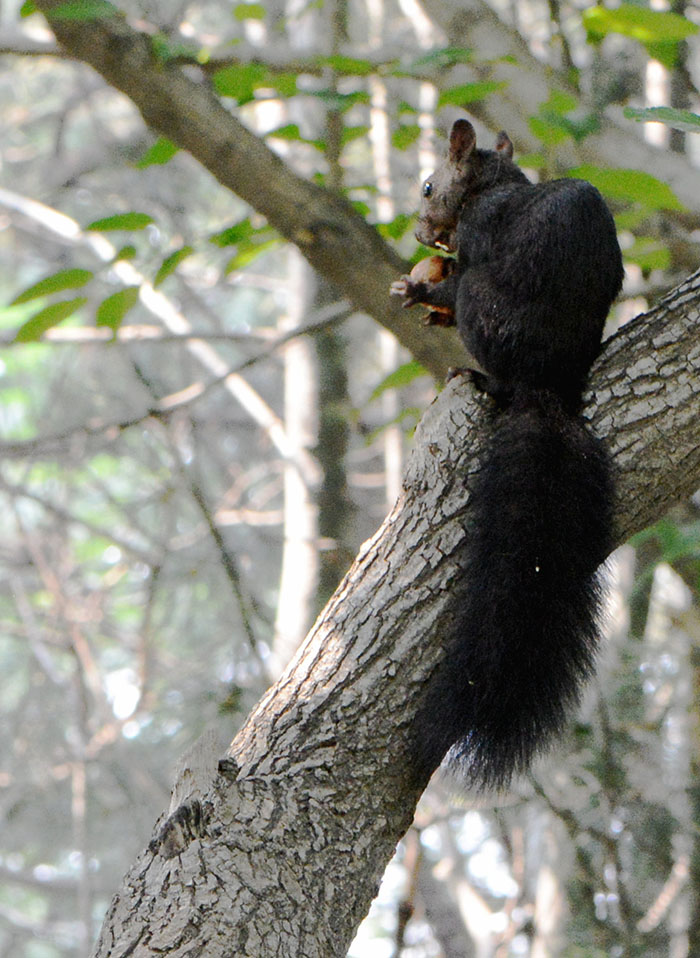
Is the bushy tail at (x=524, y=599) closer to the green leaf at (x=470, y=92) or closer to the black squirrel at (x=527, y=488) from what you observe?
the black squirrel at (x=527, y=488)

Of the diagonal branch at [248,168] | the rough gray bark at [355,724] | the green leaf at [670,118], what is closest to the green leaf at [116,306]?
the diagonal branch at [248,168]

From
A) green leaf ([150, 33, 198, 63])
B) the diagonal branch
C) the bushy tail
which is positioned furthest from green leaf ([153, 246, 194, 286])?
the bushy tail

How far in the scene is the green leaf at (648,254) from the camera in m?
2.30

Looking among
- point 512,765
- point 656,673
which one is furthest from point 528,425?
point 656,673

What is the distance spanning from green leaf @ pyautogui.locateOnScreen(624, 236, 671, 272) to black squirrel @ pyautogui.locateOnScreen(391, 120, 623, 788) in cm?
38

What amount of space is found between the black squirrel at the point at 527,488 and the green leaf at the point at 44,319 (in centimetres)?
76

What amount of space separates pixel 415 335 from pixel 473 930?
1.93m

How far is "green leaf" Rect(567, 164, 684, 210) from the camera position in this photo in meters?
2.03

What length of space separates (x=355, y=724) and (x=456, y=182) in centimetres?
120

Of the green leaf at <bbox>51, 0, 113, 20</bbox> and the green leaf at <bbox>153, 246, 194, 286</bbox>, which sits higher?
the green leaf at <bbox>51, 0, 113, 20</bbox>

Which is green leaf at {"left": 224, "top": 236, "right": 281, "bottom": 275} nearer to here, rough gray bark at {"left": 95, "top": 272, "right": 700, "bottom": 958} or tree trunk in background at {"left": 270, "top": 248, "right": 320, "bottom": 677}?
tree trunk in background at {"left": 270, "top": 248, "right": 320, "bottom": 677}

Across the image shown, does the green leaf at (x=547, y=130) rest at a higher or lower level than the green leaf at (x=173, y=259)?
lower

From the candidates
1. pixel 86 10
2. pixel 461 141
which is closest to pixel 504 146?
pixel 461 141

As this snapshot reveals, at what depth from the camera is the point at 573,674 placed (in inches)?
64.3
